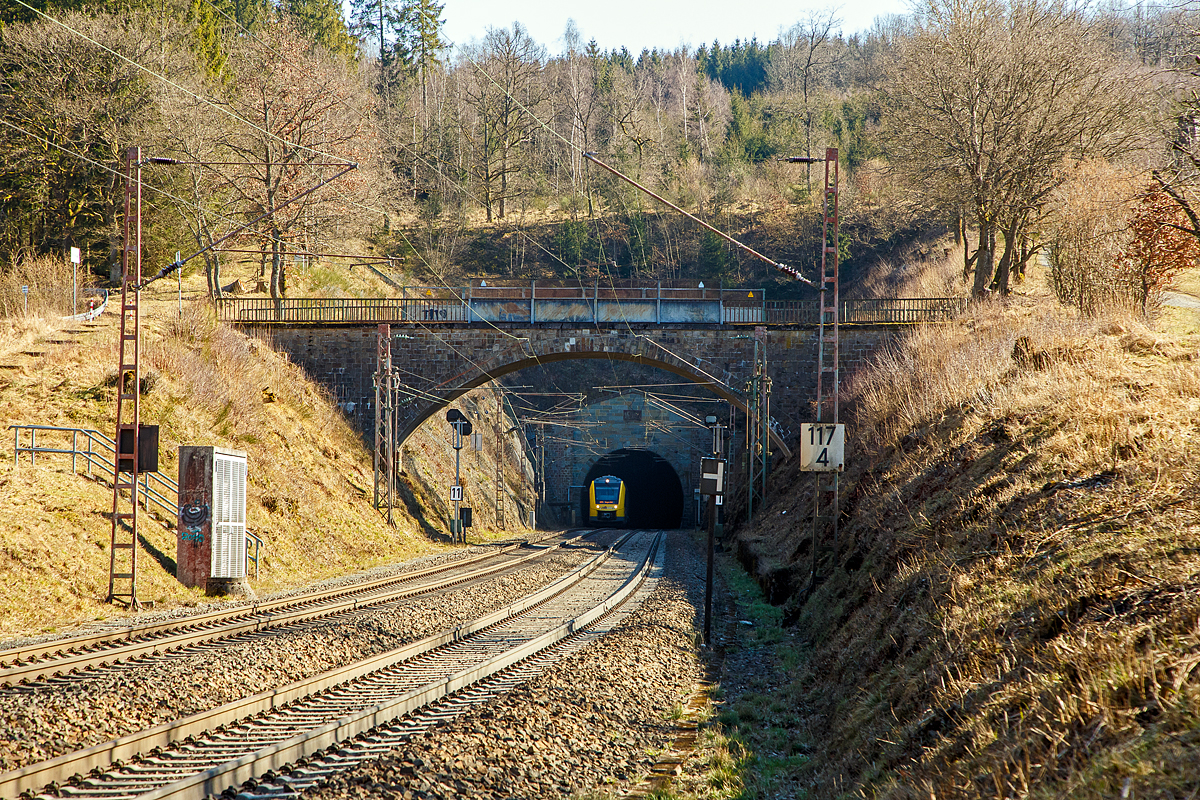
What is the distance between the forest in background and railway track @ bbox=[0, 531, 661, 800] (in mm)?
7922

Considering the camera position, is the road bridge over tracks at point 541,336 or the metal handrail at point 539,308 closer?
→ the metal handrail at point 539,308

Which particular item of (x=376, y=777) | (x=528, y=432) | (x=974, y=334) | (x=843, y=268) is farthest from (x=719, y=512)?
(x=376, y=777)

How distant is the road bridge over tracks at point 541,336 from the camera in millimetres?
34250

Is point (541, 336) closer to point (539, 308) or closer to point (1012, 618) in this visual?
point (539, 308)

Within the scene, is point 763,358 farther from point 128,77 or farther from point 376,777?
point 128,77

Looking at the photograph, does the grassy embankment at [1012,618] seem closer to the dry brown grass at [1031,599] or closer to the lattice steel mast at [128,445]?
the dry brown grass at [1031,599]

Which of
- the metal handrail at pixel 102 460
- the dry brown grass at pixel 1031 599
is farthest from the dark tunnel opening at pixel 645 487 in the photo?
the dry brown grass at pixel 1031 599

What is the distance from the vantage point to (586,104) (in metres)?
70.0

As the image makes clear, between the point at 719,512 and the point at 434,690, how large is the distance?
39.2 metres

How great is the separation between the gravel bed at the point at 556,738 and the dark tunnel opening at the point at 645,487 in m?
45.0

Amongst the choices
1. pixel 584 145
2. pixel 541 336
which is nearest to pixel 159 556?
pixel 541 336

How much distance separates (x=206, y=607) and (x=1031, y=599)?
42.3 ft

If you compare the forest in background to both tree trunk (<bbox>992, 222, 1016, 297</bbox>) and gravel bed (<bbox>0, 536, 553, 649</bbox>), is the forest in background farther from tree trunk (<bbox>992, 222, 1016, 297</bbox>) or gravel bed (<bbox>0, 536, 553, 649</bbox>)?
gravel bed (<bbox>0, 536, 553, 649</bbox>)

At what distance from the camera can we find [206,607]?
48.5 feet
